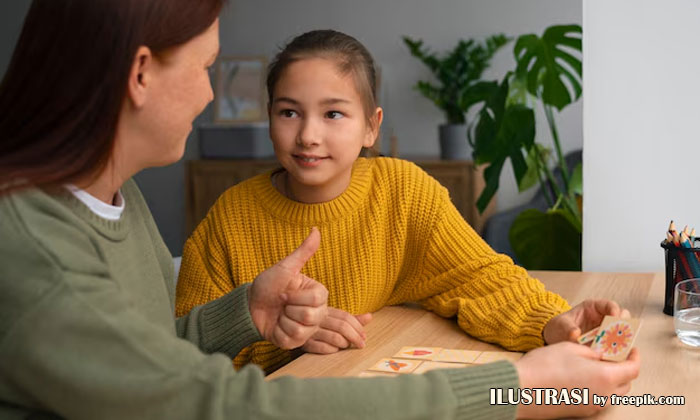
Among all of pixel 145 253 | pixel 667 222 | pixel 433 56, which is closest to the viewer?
pixel 145 253

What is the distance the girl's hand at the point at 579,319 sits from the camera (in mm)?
1137

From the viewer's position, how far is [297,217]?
146 centimetres

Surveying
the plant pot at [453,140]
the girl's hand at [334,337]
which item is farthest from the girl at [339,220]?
the plant pot at [453,140]

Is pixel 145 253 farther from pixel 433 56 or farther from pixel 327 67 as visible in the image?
pixel 433 56

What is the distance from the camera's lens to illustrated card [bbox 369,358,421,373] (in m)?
1.05

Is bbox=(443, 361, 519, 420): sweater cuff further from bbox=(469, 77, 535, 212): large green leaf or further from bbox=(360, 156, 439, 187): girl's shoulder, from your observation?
bbox=(469, 77, 535, 212): large green leaf

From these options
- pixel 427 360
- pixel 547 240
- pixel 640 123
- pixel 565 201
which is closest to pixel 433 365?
pixel 427 360

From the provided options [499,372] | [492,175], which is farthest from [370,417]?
[492,175]

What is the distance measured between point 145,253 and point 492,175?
185 cm

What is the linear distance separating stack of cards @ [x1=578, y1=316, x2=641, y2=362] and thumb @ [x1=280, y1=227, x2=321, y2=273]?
38 centimetres

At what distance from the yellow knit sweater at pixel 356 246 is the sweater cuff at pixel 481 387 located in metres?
0.52

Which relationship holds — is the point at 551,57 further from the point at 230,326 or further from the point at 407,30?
the point at 407,30

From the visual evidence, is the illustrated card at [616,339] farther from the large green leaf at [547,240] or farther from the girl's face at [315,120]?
the large green leaf at [547,240]

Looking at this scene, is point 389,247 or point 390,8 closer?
point 389,247
